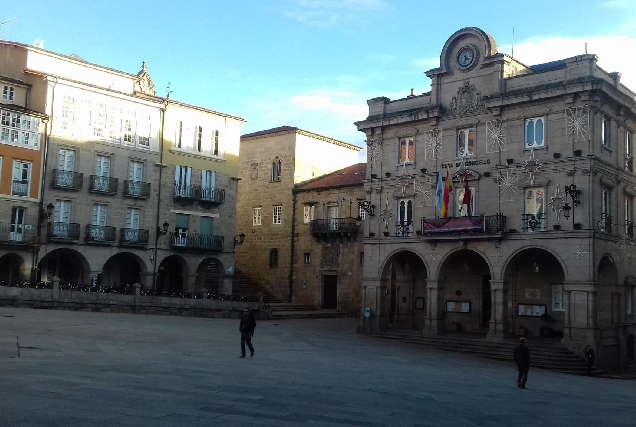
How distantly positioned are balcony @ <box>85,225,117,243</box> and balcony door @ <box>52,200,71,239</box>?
49.2 inches

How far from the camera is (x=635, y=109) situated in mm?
32062

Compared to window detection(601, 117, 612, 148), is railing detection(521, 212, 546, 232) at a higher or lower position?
lower

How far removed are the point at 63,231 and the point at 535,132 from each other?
25982mm

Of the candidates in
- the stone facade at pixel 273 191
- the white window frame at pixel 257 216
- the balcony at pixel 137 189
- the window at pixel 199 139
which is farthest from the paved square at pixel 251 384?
the white window frame at pixel 257 216

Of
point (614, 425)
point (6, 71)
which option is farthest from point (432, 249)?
point (6, 71)

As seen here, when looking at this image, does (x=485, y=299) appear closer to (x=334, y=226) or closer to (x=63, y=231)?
(x=334, y=226)

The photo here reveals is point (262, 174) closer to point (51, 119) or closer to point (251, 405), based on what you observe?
point (51, 119)

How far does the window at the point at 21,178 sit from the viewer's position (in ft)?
119

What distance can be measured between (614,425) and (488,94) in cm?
2149

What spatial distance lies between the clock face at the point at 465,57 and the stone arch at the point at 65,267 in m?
23.8

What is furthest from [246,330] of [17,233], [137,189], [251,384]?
[137,189]

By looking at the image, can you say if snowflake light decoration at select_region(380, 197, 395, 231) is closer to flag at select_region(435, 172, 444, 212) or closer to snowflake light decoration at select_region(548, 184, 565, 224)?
flag at select_region(435, 172, 444, 212)

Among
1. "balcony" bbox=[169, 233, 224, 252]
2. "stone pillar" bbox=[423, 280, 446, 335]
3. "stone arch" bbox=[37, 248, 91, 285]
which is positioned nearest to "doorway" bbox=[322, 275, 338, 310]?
"balcony" bbox=[169, 233, 224, 252]

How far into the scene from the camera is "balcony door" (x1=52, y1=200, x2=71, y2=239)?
123ft
